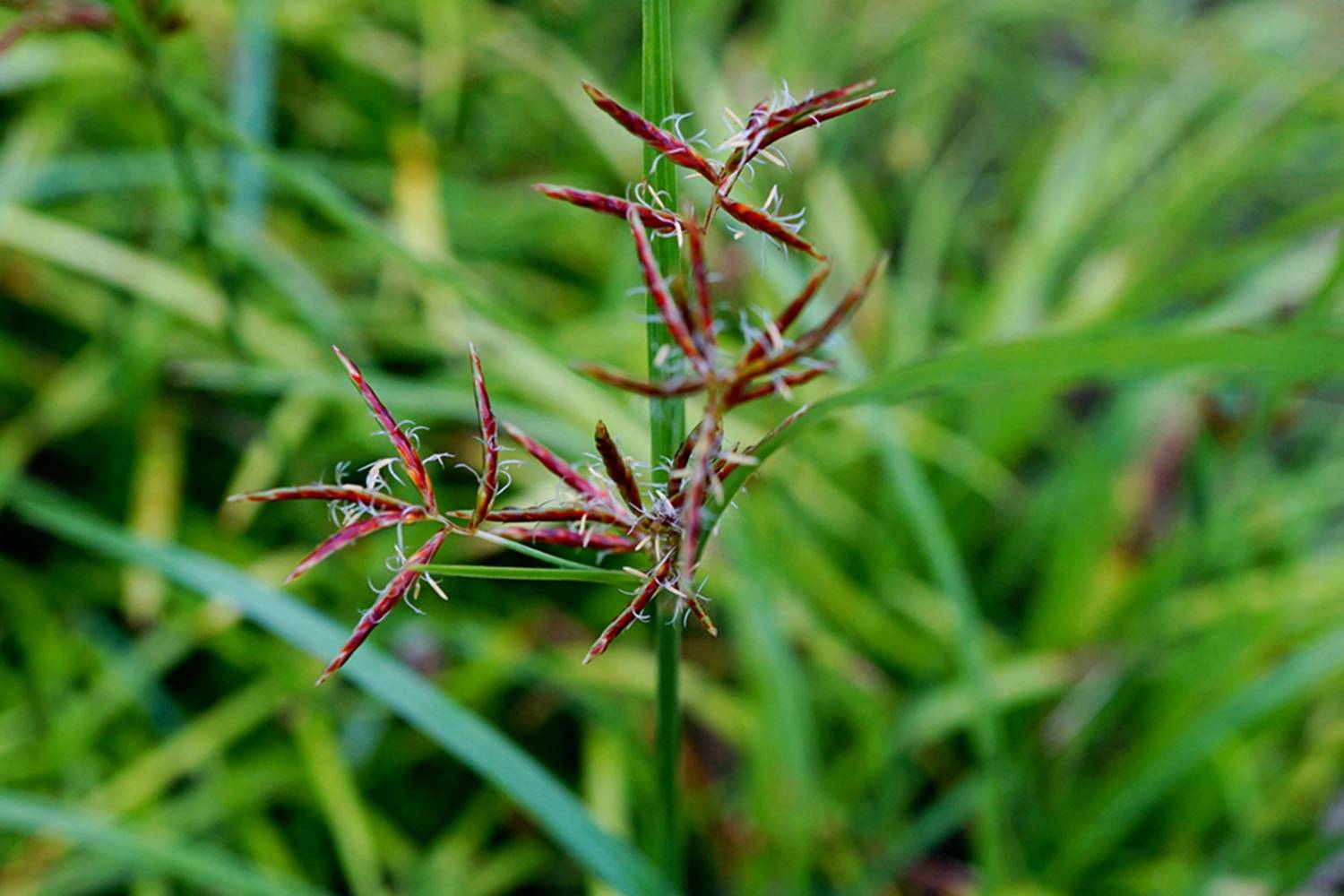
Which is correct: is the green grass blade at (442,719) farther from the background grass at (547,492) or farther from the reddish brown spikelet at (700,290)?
the reddish brown spikelet at (700,290)

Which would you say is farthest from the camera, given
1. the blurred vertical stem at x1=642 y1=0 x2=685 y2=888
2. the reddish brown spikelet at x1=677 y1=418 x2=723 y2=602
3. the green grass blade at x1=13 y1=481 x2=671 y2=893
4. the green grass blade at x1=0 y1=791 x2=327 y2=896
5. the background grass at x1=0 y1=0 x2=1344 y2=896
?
the background grass at x1=0 y1=0 x2=1344 y2=896

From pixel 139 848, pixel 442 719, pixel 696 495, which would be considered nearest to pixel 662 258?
pixel 696 495

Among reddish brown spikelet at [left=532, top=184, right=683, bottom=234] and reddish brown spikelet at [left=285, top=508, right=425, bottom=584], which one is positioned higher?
reddish brown spikelet at [left=532, top=184, right=683, bottom=234]

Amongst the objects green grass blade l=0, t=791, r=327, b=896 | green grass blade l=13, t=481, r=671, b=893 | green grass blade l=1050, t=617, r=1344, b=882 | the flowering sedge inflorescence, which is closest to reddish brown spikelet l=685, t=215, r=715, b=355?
the flowering sedge inflorescence

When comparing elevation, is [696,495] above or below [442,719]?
above

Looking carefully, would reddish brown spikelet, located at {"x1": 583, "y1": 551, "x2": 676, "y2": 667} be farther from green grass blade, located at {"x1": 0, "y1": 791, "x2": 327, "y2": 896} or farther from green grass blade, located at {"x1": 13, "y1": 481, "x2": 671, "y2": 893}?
green grass blade, located at {"x1": 0, "y1": 791, "x2": 327, "y2": 896}

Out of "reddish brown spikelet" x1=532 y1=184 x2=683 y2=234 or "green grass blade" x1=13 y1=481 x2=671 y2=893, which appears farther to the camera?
"green grass blade" x1=13 y1=481 x2=671 y2=893

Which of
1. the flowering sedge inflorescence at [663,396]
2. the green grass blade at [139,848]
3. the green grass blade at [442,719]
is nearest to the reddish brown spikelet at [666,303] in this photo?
the flowering sedge inflorescence at [663,396]

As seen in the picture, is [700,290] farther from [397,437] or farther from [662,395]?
[397,437]

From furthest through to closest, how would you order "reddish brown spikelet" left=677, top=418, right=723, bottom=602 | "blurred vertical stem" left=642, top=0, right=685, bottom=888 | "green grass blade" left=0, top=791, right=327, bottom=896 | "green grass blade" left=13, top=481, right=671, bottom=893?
"green grass blade" left=0, top=791, right=327, bottom=896, "green grass blade" left=13, top=481, right=671, bottom=893, "blurred vertical stem" left=642, top=0, right=685, bottom=888, "reddish brown spikelet" left=677, top=418, right=723, bottom=602
